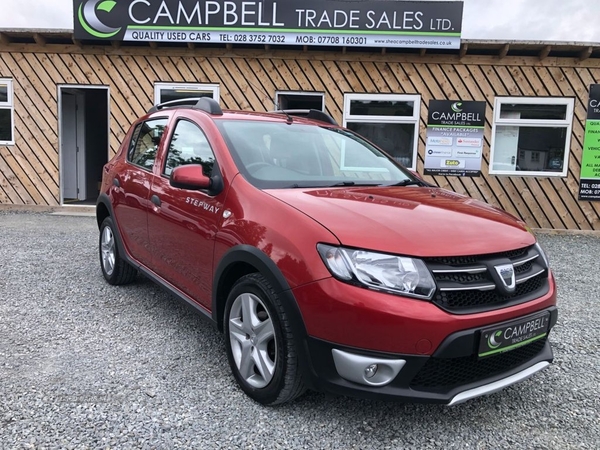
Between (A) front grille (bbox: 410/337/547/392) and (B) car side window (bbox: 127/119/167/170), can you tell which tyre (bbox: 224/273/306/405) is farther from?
(B) car side window (bbox: 127/119/167/170)

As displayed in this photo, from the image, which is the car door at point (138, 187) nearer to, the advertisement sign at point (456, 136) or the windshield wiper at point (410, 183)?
the windshield wiper at point (410, 183)

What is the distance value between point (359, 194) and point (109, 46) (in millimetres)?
8033

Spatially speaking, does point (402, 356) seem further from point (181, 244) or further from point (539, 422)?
point (181, 244)

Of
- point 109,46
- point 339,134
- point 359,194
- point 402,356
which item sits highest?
point 109,46

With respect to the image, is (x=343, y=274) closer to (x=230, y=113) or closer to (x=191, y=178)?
(x=191, y=178)

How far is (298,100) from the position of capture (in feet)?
31.3

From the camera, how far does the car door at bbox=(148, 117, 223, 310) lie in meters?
2.96

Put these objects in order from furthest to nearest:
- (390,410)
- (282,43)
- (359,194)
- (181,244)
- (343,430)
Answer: (282,43)
(181,244)
(359,194)
(390,410)
(343,430)

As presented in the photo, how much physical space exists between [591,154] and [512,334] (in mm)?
7989

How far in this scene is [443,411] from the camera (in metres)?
2.61

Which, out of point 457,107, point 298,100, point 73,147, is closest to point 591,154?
point 457,107

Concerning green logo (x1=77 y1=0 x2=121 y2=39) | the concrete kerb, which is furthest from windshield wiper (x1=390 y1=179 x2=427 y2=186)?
the concrete kerb

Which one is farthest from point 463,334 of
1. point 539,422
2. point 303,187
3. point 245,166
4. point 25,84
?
point 25,84

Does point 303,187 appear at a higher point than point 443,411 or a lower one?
higher
